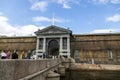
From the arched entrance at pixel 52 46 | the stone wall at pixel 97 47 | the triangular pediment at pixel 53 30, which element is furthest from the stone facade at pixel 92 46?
the arched entrance at pixel 52 46

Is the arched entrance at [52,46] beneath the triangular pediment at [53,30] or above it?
beneath

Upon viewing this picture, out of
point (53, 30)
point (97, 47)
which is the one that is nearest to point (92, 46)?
point (97, 47)

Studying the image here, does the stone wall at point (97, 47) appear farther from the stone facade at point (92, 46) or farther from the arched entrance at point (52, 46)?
the arched entrance at point (52, 46)

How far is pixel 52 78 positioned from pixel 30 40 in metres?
38.3

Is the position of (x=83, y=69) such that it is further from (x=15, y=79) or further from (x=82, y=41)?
(x=15, y=79)

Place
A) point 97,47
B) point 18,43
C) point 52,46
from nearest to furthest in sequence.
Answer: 1. point 97,47
2. point 52,46
3. point 18,43

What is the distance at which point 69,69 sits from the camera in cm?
3347

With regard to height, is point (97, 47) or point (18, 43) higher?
point (18, 43)

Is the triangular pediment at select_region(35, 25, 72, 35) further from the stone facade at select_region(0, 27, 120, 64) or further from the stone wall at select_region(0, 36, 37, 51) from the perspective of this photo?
the stone wall at select_region(0, 36, 37, 51)

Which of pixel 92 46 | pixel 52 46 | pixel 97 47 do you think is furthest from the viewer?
Answer: pixel 52 46

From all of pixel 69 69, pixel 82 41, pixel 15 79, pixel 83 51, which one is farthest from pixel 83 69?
pixel 15 79

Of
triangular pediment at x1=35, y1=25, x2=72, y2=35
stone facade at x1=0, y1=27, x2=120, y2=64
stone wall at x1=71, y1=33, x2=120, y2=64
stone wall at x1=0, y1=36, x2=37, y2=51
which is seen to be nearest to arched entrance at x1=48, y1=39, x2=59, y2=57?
stone facade at x1=0, y1=27, x2=120, y2=64

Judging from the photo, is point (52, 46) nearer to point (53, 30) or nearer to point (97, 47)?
point (53, 30)

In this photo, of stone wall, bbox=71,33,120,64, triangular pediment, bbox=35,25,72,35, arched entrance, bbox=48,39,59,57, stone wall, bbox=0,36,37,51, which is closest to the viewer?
stone wall, bbox=71,33,120,64
